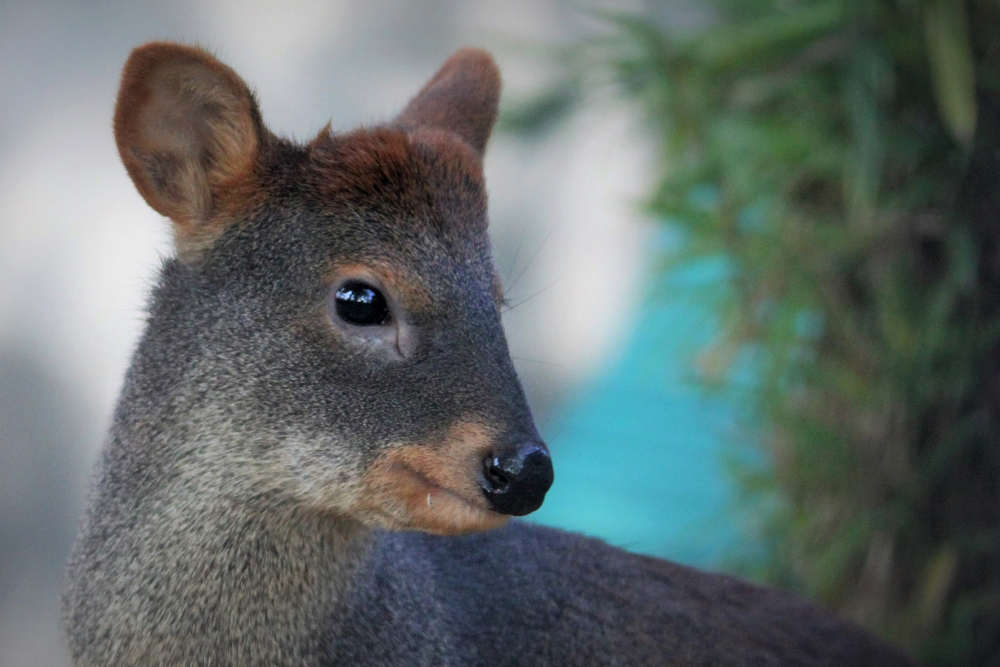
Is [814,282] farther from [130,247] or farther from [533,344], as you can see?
[130,247]

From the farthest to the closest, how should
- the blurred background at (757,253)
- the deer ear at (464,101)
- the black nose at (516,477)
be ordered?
the blurred background at (757,253) → the deer ear at (464,101) → the black nose at (516,477)

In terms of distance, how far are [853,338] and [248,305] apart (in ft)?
8.12

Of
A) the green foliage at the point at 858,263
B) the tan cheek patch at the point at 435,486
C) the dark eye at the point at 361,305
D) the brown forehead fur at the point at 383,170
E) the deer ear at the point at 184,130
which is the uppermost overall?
the green foliage at the point at 858,263

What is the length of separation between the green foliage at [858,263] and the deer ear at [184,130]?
2.12m

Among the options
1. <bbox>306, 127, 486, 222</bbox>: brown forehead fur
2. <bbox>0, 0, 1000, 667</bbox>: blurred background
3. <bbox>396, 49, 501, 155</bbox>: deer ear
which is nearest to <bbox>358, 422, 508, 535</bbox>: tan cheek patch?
<bbox>306, 127, 486, 222</bbox>: brown forehead fur

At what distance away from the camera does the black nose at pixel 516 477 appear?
1652mm

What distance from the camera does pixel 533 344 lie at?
4891 millimetres

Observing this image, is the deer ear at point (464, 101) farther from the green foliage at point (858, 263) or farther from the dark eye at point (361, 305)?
the green foliage at point (858, 263)

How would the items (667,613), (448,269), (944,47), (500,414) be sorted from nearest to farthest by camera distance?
(500,414), (448,269), (667,613), (944,47)

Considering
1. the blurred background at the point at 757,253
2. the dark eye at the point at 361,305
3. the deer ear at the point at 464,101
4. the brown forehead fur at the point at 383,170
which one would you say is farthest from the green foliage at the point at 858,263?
the dark eye at the point at 361,305

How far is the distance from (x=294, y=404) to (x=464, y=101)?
31.4 inches

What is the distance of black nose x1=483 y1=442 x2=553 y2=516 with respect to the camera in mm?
1652

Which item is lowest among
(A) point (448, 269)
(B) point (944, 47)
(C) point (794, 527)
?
(A) point (448, 269)

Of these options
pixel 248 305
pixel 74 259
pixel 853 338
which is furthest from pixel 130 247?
pixel 853 338
